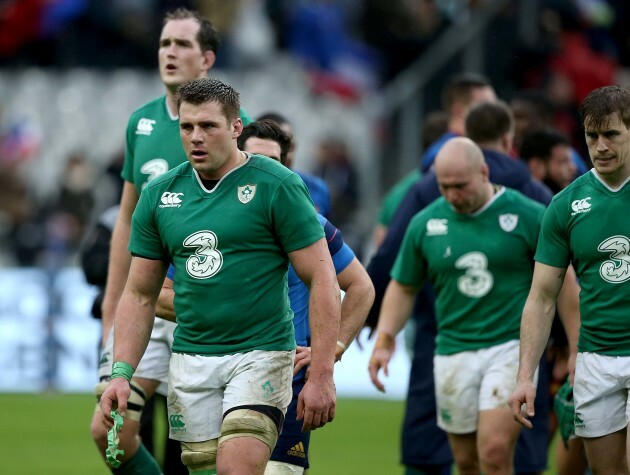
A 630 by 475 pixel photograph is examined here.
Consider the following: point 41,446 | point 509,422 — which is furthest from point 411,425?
point 41,446

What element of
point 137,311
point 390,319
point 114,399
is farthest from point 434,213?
point 114,399

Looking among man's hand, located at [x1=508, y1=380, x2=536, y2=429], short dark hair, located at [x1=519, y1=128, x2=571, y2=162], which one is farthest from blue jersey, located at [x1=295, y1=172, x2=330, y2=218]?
man's hand, located at [x1=508, y1=380, x2=536, y2=429]

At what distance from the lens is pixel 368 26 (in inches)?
857

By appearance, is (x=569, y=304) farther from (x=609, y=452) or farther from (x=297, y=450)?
(x=297, y=450)

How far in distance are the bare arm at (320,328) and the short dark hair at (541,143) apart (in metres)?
3.85

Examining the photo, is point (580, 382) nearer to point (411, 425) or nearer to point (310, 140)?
point (411, 425)

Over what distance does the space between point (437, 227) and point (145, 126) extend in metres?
1.97

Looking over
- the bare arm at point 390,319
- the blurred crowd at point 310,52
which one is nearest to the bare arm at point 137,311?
the bare arm at point 390,319

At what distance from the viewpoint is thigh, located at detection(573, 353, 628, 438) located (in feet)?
23.2

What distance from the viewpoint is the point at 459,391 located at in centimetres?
879

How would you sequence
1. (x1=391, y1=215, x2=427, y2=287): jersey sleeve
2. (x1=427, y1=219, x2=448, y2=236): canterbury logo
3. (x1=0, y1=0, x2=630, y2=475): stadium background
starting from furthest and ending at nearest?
1. (x1=0, y1=0, x2=630, y2=475): stadium background
2. (x1=391, y1=215, x2=427, y2=287): jersey sleeve
3. (x1=427, y1=219, x2=448, y2=236): canterbury logo

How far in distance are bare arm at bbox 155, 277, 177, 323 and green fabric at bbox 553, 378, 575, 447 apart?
2.29 meters

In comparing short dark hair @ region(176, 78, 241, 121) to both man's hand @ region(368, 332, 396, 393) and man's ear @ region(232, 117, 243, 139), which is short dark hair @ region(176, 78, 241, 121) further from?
man's hand @ region(368, 332, 396, 393)

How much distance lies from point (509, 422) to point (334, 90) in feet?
45.0
